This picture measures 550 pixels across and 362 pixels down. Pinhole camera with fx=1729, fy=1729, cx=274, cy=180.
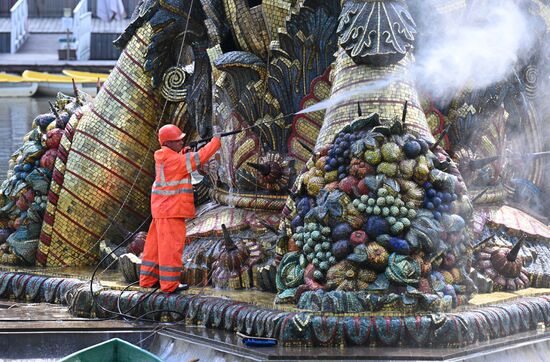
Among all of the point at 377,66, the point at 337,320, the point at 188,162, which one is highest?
the point at 377,66

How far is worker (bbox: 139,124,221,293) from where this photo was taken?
12719mm

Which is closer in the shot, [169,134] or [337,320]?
[337,320]

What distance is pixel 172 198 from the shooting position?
1273cm

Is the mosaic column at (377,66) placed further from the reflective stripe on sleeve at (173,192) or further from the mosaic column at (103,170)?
the mosaic column at (103,170)

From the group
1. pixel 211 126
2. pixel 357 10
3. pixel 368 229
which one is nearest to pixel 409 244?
pixel 368 229

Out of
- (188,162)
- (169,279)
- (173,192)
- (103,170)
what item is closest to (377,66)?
(188,162)

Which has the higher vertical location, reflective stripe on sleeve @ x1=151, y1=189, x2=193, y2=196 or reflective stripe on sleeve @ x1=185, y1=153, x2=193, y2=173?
reflective stripe on sleeve @ x1=185, y1=153, x2=193, y2=173

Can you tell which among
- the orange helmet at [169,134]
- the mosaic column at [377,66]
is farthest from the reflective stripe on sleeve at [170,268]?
the mosaic column at [377,66]

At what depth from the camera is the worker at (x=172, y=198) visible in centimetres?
1272

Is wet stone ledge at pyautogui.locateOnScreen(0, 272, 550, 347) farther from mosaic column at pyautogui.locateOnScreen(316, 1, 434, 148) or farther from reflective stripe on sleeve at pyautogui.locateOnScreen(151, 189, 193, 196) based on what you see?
mosaic column at pyautogui.locateOnScreen(316, 1, 434, 148)

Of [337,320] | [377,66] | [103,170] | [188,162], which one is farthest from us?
[103,170]

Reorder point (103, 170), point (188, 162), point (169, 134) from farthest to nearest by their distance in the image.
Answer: point (103, 170) < point (169, 134) < point (188, 162)

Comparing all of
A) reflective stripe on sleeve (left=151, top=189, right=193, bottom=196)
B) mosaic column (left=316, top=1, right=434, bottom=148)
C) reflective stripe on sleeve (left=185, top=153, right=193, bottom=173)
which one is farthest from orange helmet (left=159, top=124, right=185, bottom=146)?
mosaic column (left=316, top=1, right=434, bottom=148)

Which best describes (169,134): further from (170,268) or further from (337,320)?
(337,320)
